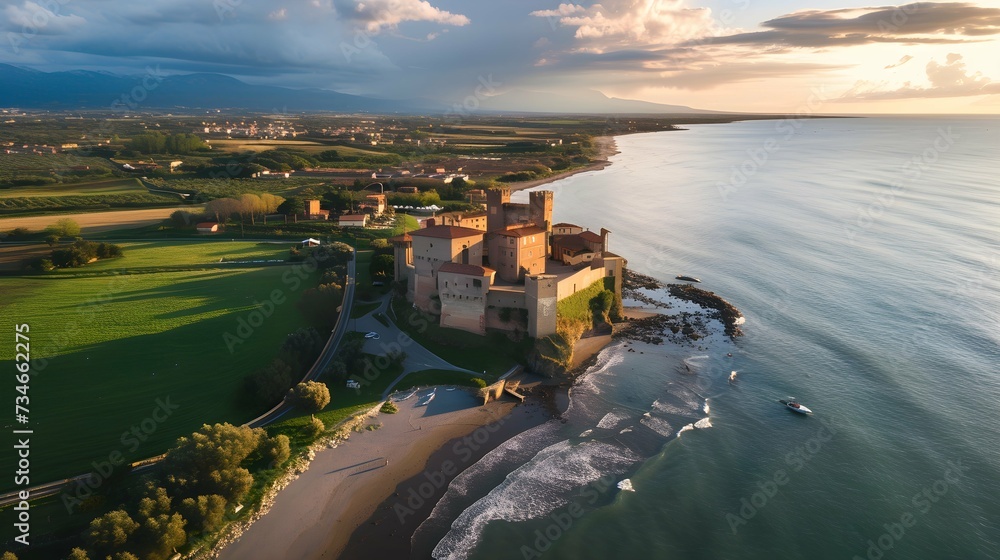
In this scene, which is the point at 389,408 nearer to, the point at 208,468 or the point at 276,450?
the point at 276,450

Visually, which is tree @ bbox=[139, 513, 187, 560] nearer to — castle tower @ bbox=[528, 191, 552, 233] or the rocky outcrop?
castle tower @ bbox=[528, 191, 552, 233]

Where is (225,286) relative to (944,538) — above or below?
above

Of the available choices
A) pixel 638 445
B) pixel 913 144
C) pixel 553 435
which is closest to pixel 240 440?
pixel 553 435

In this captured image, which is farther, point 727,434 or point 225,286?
point 225,286

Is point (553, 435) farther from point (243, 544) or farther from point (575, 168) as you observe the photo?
point (575, 168)

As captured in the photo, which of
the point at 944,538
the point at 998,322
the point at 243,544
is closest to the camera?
the point at 243,544

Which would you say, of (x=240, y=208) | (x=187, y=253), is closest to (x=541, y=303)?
(x=187, y=253)

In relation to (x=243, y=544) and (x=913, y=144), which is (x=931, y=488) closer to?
(x=243, y=544)

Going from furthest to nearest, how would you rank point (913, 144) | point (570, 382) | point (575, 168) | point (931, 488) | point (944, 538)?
1. point (913, 144)
2. point (575, 168)
3. point (570, 382)
4. point (931, 488)
5. point (944, 538)
